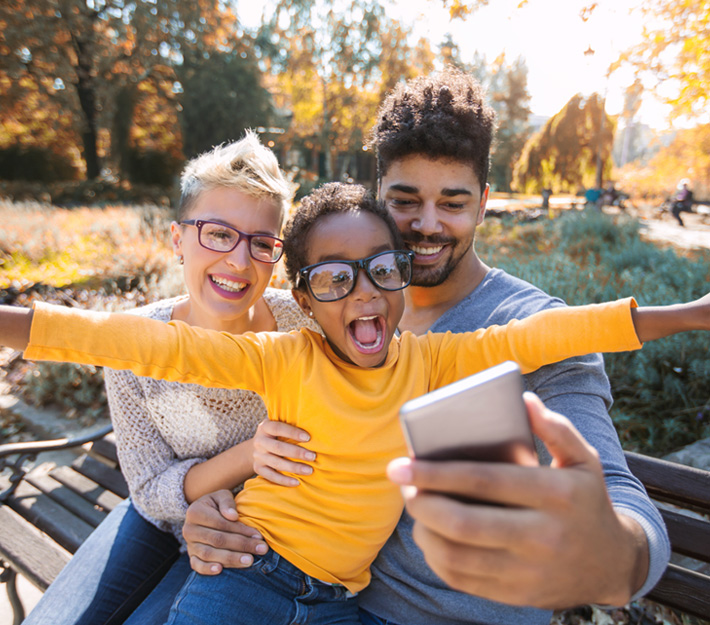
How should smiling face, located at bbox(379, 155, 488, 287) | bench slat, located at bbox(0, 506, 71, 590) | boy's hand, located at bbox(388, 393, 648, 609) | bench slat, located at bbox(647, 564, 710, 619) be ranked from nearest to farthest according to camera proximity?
boy's hand, located at bbox(388, 393, 648, 609)
bench slat, located at bbox(647, 564, 710, 619)
smiling face, located at bbox(379, 155, 488, 287)
bench slat, located at bbox(0, 506, 71, 590)

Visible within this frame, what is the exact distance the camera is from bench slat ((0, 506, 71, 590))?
2268mm

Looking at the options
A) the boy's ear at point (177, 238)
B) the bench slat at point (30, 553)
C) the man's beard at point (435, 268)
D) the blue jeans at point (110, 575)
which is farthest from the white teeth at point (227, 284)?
the bench slat at point (30, 553)

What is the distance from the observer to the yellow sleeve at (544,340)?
1.40m

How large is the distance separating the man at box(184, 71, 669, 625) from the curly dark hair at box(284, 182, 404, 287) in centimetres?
33

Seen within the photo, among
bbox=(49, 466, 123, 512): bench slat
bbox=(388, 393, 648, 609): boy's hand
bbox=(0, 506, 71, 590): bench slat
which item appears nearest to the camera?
bbox=(388, 393, 648, 609): boy's hand

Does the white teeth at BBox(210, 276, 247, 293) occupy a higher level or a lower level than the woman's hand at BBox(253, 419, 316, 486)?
higher

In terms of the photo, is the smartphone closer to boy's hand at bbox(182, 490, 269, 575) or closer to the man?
the man

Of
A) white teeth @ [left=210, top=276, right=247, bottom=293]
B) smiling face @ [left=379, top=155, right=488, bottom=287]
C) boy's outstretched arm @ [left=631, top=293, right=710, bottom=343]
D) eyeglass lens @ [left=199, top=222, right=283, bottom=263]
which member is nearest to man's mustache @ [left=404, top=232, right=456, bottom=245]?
smiling face @ [left=379, top=155, right=488, bottom=287]

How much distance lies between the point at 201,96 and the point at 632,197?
2169 centimetres

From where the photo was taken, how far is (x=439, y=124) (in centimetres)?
210

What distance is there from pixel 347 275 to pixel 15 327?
37.7 inches

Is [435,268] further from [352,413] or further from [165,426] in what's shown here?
[165,426]

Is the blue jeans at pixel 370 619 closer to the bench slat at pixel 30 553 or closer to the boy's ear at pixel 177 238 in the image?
the bench slat at pixel 30 553

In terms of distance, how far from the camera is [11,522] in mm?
2613
